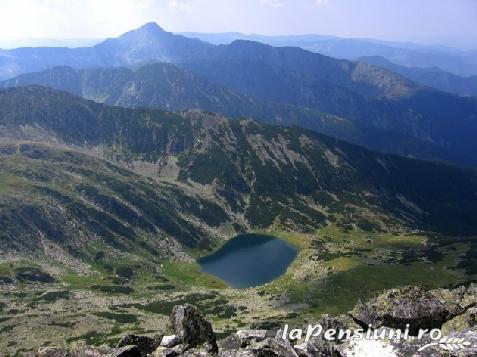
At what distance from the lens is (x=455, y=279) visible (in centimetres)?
18625

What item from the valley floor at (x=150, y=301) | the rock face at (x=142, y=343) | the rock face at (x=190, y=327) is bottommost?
the valley floor at (x=150, y=301)

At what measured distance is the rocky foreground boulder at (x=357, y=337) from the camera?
2319 centimetres

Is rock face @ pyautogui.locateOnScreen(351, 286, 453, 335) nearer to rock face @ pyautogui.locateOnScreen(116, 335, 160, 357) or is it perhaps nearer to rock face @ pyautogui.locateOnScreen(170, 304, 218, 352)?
rock face @ pyautogui.locateOnScreen(170, 304, 218, 352)

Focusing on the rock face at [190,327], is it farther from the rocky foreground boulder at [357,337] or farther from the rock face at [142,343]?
the rock face at [142,343]

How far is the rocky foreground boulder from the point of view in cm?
2319

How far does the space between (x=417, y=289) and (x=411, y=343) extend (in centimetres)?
1159

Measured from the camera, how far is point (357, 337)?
26219 mm

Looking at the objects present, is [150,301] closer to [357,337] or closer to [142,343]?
[142,343]

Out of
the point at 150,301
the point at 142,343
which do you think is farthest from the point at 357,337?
the point at 150,301

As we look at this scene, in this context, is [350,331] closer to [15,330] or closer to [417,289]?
[417,289]

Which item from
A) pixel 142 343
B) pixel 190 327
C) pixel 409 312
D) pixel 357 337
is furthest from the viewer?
pixel 409 312

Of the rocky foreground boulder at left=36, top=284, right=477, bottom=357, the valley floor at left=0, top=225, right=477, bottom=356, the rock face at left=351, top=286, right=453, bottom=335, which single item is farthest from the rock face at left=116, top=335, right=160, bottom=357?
the valley floor at left=0, top=225, right=477, bottom=356

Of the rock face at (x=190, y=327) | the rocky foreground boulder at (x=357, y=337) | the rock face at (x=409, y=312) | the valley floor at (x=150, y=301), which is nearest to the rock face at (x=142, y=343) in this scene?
the rocky foreground boulder at (x=357, y=337)

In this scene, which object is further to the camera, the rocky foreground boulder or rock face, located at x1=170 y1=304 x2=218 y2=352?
rock face, located at x1=170 y1=304 x2=218 y2=352
